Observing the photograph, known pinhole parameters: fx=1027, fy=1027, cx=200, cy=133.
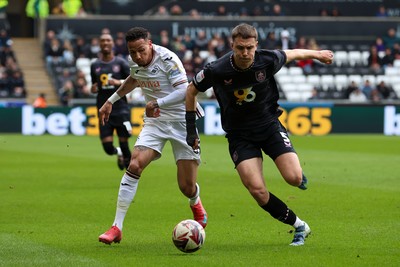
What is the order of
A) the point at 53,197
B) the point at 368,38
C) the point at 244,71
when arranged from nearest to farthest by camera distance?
the point at 244,71
the point at 53,197
the point at 368,38

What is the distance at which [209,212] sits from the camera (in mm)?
13430

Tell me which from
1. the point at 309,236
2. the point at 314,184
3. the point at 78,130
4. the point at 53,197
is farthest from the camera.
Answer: the point at 78,130

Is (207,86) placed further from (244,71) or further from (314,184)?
(314,184)

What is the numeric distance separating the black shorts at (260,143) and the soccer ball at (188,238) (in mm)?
940

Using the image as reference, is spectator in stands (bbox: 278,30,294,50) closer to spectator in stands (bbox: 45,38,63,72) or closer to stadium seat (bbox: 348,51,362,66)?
stadium seat (bbox: 348,51,362,66)

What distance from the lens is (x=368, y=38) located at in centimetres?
4456

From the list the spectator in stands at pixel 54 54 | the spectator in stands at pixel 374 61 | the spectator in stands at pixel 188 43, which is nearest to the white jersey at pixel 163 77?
the spectator in stands at pixel 54 54

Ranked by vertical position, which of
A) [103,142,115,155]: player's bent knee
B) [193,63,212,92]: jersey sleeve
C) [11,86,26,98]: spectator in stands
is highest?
[193,63,212,92]: jersey sleeve

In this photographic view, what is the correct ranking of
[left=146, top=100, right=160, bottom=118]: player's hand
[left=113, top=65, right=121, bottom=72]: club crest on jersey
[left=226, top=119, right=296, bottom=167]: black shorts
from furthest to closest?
[left=113, top=65, right=121, bottom=72]: club crest on jersey, [left=146, top=100, right=160, bottom=118]: player's hand, [left=226, top=119, right=296, bottom=167]: black shorts

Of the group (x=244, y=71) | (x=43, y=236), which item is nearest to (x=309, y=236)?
(x=244, y=71)

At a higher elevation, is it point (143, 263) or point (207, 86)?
point (207, 86)

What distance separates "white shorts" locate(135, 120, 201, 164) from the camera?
430 inches

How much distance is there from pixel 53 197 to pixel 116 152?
3830 millimetres

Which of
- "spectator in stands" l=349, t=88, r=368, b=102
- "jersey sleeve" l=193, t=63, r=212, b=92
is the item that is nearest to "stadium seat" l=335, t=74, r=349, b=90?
"spectator in stands" l=349, t=88, r=368, b=102
